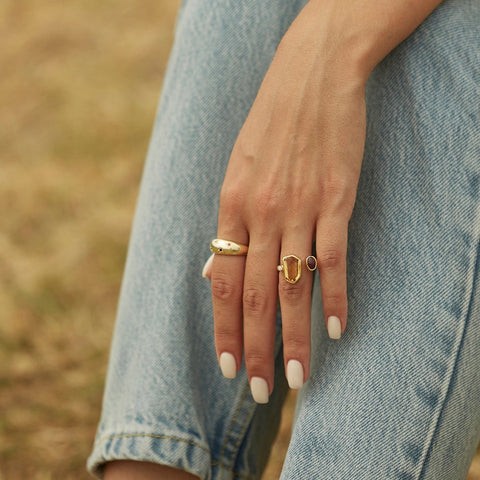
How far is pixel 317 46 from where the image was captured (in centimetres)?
64

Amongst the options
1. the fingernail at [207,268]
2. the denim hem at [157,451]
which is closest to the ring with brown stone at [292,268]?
the fingernail at [207,268]

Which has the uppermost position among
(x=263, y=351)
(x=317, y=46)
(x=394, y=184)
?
(x=317, y=46)

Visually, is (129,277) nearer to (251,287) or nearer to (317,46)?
(251,287)

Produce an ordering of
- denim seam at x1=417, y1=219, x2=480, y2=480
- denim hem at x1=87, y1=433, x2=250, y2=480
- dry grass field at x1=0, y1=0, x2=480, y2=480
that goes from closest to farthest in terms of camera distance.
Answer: denim seam at x1=417, y1=219, x2=480, y2=480
denim hem at x1=87, y1=433, x2=250, y2=480
dry grass field at x1=0, y1=0, x2=480, y2=480

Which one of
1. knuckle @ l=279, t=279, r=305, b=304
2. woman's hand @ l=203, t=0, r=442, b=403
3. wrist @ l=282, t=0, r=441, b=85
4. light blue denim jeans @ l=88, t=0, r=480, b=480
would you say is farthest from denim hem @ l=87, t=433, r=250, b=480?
wrist @ l=282, t=0, r=441, b=85

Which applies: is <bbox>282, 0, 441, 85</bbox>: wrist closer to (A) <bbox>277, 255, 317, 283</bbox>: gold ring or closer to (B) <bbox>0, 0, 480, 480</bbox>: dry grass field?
(A) <bbox>277, 255, 317, 283</bbox>: gold ring

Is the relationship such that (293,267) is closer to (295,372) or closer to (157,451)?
(295,372)

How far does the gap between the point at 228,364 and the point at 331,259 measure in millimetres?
165

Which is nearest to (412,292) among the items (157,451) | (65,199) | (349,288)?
(349,288)

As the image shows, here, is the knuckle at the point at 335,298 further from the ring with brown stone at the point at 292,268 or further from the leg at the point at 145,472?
the leg at the point at 145,472

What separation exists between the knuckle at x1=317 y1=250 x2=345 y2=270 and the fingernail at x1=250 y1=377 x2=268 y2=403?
0.14 m

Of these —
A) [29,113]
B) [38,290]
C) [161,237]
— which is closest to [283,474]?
[161,237]

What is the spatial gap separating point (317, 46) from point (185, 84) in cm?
19

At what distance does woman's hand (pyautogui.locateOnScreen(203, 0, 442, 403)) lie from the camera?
0.61m
